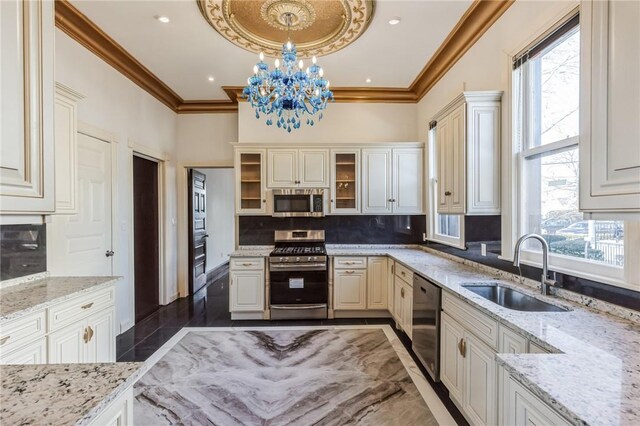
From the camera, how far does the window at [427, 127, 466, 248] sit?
3.25m

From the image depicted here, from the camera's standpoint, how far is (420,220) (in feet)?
14.3

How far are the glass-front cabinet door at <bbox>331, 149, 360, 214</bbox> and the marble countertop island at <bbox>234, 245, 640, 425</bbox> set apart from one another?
7.99ft

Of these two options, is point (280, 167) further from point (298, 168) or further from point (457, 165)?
point (457, 165)

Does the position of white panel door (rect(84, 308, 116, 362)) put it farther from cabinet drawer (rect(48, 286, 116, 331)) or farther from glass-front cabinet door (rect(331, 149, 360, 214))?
glass-front cabinet door (rect(331, 149, 360, 214))

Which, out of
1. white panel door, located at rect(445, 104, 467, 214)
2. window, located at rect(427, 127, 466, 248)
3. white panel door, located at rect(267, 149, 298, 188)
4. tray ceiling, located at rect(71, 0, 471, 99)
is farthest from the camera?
white panel door, located at rect(267, 149, 298, 188)

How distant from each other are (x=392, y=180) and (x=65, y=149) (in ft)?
11.9

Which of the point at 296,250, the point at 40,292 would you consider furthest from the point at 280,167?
the point at 40,292

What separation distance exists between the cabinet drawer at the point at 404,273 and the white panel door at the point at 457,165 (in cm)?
79

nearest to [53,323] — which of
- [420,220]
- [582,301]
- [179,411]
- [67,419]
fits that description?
[179,411]

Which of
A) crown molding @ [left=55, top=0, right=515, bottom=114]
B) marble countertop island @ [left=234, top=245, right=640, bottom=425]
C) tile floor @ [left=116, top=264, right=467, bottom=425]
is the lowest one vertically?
tile floor @ [left=116, top=264, right=467, bottom=425]

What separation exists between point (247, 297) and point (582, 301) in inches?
133

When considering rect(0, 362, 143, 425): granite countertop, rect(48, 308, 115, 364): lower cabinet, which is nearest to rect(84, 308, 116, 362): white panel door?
rect(48, 308, 115, 364): lower cabinet

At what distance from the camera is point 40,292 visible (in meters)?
1.89

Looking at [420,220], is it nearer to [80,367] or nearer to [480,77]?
[480,77]
